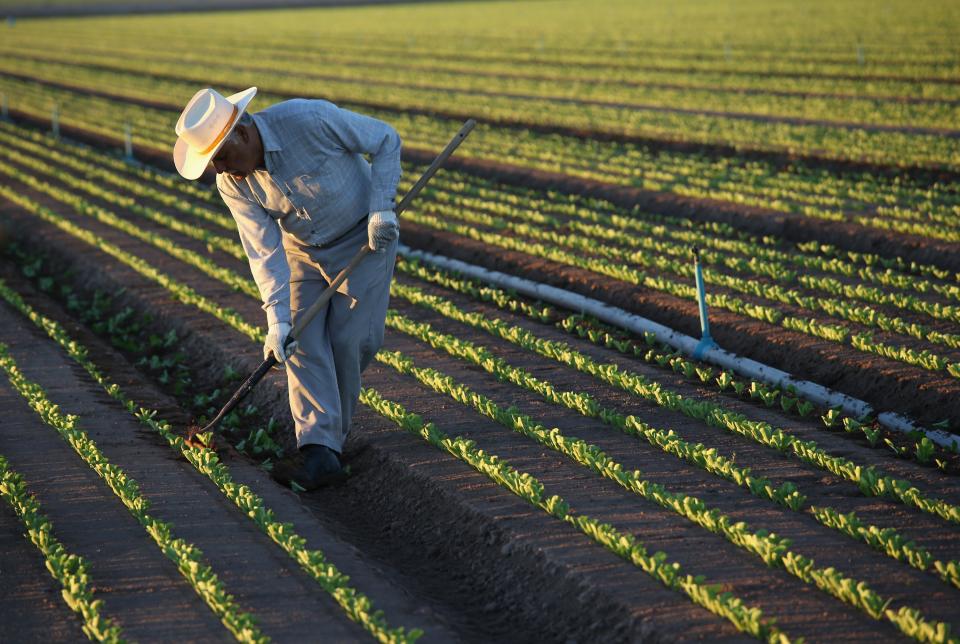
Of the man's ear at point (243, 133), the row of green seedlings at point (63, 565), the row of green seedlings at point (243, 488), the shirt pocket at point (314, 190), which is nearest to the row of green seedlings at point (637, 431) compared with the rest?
the row of green seedlings at point (243, 488)

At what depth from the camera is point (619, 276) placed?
10352mm

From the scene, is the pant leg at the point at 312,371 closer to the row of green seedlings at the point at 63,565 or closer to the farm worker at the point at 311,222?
the farm worker at the point at 311,222

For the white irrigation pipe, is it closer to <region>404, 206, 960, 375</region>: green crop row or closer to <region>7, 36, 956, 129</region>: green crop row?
<region>404, 206, 960, 375</region>: green crop row

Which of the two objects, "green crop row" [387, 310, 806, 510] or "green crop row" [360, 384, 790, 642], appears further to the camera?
"green crop row" [387, 310, 806, 510]

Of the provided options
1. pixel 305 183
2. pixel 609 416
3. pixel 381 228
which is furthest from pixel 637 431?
pixel 305 183

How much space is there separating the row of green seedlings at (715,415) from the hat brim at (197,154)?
300 cm

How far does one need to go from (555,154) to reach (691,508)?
39.8ft

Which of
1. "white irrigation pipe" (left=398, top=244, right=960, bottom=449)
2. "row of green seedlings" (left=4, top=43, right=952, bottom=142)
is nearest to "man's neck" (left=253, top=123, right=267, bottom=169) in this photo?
"white irrigation pipe" (left=398, top=244, right=960, bottom=449)

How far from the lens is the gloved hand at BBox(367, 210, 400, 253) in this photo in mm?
6098

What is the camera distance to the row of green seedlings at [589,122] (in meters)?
15.9

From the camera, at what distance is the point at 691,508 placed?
560 centimetres

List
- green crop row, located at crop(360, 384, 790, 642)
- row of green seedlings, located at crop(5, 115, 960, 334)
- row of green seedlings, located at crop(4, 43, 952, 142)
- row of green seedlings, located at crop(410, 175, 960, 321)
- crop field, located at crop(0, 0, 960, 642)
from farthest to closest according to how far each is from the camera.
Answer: row of green seedlings, located at crop(4, 43, 952, 142), row of green seedlings, located at crop(410, 175, 960, 321), row of green seedlings, located at crop(5, 115, 960, 334), crop field, located at crop(0, 0, 960, 642), green crop row, located at crop(360, 384, 790, 642)

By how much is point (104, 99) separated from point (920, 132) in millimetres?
18535

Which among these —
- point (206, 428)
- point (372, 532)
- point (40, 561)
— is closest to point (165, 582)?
point (40, 561)
